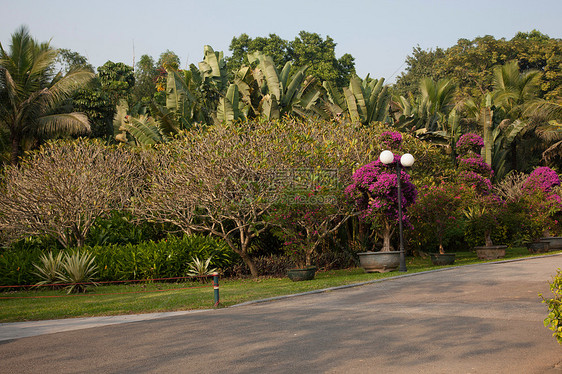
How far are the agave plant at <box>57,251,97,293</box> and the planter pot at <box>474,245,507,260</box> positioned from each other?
15.1 meters

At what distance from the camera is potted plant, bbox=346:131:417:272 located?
653 inches

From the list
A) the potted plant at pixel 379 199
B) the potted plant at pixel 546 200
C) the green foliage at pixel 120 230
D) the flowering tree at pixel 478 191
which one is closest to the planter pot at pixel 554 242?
the potted plant at pixel 546 200

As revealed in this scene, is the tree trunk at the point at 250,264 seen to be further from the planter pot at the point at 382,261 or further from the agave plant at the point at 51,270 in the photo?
the agave plant at the point at 51,270

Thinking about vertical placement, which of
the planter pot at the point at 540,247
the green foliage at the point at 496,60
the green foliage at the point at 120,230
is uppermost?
the green foliage at the point at 496,60

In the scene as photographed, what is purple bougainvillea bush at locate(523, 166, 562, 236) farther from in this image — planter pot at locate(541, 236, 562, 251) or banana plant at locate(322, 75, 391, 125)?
banana plant at locate(322, 75, 391, 125)

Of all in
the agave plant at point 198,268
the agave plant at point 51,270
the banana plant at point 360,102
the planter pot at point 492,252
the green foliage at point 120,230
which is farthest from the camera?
the banana plant at point 360,102

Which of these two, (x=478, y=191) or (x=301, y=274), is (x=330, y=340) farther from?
(x=478, y=191)

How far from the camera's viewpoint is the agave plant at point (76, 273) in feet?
53.5

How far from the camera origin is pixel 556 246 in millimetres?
23906

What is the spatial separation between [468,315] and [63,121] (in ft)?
76.5

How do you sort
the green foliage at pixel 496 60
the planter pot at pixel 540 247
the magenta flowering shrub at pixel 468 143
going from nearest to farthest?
the planter pot at pixel 540 247 < the magenta flowering shrub at pixel 468 143 < the green foliage at pixel 496 60

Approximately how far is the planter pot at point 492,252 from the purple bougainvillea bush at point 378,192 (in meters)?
5.30

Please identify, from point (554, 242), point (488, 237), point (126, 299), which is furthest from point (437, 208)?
point (126, 299)

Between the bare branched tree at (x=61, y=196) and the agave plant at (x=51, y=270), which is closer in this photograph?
the agave plant at (x=51, y=270)
